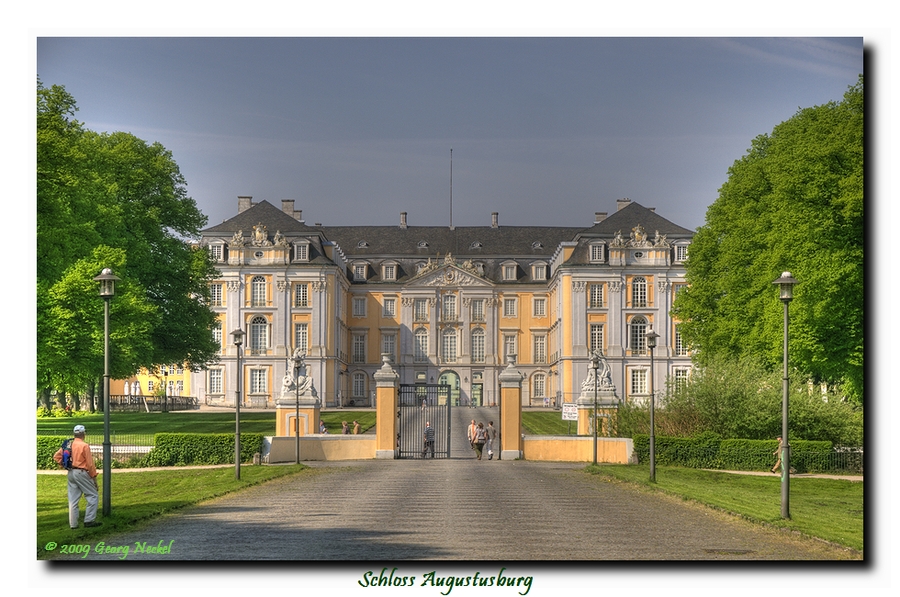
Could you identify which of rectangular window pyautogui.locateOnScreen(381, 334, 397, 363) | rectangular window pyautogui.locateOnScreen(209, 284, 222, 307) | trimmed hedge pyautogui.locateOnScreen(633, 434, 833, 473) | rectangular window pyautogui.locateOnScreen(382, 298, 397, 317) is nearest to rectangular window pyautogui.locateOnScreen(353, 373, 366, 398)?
rectangular window pyautogui.locateOnScreen(381, 334, 397, 363)

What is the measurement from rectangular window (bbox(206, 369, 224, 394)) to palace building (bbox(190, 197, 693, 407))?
0.06m

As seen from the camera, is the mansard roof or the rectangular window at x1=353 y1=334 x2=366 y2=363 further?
the mansard roof

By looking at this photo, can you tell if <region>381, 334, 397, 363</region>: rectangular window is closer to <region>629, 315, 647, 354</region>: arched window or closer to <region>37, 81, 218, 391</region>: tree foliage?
<region>629, 315, 647, 354</region>: arched window

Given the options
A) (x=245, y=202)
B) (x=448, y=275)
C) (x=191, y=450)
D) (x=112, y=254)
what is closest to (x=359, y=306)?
(x=448, y=275)

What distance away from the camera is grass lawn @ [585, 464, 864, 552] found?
14.2m

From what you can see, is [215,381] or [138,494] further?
[215,381]

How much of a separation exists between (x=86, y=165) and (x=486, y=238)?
51.9 metres

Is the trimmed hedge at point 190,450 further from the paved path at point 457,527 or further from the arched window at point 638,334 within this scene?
the arched window at point 638,334

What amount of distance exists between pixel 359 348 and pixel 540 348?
12.6 m

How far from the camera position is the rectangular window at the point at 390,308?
7538cm

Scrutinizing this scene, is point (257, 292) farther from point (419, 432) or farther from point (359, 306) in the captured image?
point (419, 432)

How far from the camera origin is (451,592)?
11.7 meters

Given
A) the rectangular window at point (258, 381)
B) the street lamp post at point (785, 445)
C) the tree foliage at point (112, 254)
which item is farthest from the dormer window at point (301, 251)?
the street lamp post at point (785, 445)

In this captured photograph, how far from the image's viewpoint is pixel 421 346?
7481 centimetres
